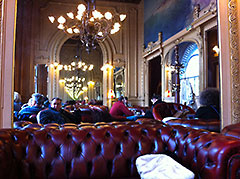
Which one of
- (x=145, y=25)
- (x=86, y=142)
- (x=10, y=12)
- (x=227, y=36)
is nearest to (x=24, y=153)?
(x=86, y=142)

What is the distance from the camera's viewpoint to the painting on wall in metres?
7.04

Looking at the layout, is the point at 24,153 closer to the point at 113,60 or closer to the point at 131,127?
the point at 131,127

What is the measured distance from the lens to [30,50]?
1028 cm

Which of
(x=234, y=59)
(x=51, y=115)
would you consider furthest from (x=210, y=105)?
(x=51, y=115)

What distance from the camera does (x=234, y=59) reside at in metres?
2.44

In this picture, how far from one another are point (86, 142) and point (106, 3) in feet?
35.7

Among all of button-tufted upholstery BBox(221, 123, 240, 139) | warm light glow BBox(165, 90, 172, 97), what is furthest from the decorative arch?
button-tufted upholstery BBox(221, 123, 240, 139)

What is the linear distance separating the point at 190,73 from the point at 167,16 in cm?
322

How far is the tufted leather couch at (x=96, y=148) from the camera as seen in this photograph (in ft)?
5.16

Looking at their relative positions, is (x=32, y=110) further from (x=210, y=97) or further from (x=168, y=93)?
(x=168, y=93)

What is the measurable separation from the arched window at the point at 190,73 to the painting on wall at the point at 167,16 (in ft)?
6.21

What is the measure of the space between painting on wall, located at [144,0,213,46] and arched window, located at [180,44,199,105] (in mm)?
1894

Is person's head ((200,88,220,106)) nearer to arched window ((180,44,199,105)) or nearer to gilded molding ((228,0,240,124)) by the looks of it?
gilded molding ((228,0,240,124))

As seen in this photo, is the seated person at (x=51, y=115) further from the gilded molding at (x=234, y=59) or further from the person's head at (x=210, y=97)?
the gilded molding at (x=234, y=59)
